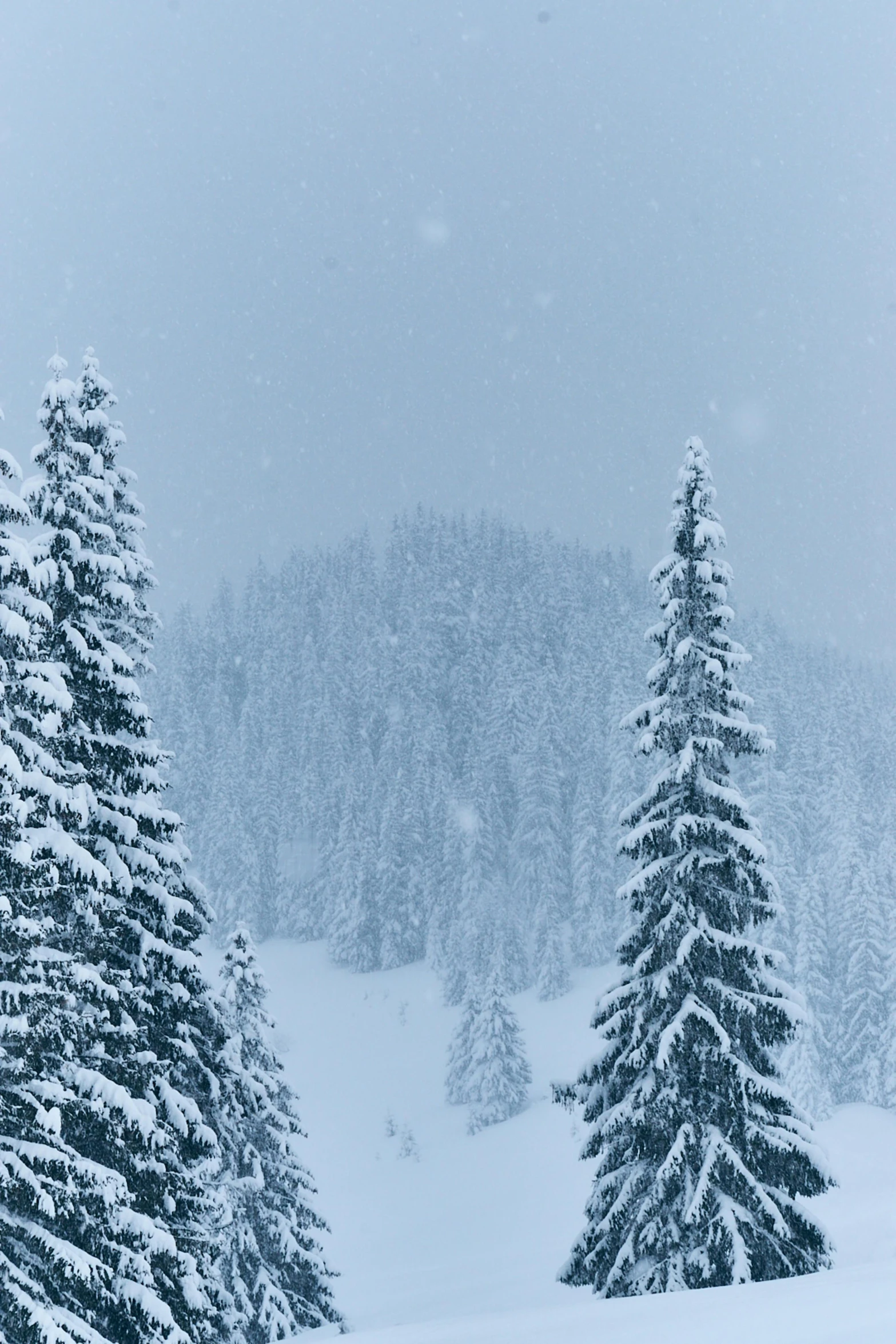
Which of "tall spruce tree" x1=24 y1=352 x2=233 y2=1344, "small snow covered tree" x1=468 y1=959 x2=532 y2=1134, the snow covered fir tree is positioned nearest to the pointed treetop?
the snow covered fir tree

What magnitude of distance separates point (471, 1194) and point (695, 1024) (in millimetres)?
36912

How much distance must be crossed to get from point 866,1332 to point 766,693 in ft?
235

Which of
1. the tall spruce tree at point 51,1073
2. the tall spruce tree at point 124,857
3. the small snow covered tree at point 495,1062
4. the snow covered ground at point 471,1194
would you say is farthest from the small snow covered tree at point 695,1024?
the small snow covered tree at point 495,1062

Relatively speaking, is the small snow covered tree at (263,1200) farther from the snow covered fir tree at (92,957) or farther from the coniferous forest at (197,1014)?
the snow covered fir tree at (92,957)

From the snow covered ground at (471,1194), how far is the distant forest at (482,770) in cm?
340

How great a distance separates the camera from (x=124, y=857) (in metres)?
12.3

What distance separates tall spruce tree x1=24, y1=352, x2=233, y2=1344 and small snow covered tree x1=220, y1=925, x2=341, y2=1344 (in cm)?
378

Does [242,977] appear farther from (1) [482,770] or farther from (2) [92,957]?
(1) [482,770]

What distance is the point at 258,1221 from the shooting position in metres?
18.1

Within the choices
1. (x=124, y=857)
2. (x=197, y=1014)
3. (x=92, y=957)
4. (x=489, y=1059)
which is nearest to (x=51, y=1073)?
(x=92, y=957)

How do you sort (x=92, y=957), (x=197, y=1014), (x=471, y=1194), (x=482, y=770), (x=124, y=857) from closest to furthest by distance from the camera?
(x=92, y=957) → (x=124, y=857) → (x=197, y=1014) → (x=471, y=1194) → (x=482, y=770)

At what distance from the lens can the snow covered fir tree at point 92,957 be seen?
356 inches

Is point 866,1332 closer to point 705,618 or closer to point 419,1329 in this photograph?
point 419,1329

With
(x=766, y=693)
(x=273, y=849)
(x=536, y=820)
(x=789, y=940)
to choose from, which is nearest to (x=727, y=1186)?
(x=789, y=940)
